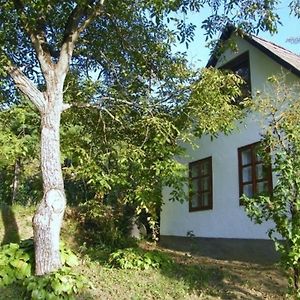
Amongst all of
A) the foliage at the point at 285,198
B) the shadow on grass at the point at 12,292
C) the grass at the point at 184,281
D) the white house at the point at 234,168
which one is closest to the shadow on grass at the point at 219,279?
the grass at the point at 184,281

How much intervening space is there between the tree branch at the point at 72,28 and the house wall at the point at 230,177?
397cm

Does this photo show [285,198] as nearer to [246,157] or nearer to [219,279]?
[219,279]

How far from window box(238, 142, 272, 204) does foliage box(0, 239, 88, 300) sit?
16.7 feet

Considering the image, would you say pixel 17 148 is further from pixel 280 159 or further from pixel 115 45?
pixel 280 159

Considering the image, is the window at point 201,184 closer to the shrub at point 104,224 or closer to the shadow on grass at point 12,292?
the shrub at point 104,224

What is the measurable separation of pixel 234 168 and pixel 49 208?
6.44 m

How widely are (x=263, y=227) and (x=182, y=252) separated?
6.96 feet

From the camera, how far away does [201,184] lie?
13.4 m

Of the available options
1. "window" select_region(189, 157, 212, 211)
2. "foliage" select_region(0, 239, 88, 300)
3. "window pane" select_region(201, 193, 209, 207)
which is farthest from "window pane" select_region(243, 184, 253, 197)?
"foliage" select_region(0, 239, 88, 300)

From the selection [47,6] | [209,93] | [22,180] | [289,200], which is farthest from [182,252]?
[22,180]

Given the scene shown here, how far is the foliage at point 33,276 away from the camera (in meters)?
6.25

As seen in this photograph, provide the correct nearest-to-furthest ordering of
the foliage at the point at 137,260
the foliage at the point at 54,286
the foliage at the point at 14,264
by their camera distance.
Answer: the foliage at the point at 54,286 → the foliage at the point at 14,264 → the foliage at the point at 137,260

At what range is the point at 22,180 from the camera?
17656 mm

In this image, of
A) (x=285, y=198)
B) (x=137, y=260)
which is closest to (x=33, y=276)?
(x=137, y=260)
